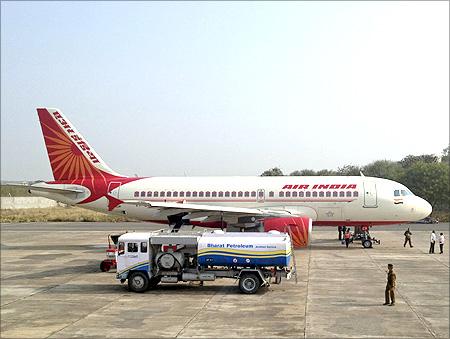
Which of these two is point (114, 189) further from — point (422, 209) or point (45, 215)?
point (422, 209)

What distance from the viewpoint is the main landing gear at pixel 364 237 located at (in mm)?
37875

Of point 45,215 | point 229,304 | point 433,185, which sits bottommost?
point 229,304

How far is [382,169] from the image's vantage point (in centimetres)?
9881

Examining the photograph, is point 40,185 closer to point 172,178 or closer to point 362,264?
point 172,178

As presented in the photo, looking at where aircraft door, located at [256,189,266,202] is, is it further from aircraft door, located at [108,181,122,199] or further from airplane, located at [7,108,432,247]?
aircraft door, located at [108,181,122,199]

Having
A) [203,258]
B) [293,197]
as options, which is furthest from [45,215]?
[203,258]

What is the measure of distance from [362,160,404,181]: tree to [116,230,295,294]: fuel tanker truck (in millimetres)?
67882

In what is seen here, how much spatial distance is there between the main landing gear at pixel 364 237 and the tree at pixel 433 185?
37.9 metres

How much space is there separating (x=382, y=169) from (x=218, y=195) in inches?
2619

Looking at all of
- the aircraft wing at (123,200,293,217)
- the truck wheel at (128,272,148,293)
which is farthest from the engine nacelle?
the truck wheel at (128,272,148,293)

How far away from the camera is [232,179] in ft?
131

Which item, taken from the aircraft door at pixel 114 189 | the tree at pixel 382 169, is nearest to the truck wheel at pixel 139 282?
the aircraft door at pixel 114 189

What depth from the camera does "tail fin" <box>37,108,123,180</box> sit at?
133 feet

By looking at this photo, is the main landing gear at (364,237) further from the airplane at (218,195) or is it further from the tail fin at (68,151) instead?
the tail fin at (68,151)
